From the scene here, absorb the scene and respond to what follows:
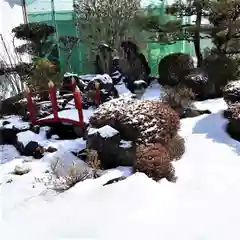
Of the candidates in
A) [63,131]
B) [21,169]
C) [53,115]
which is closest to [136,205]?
[21,169]

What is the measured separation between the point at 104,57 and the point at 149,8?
2.84 metres

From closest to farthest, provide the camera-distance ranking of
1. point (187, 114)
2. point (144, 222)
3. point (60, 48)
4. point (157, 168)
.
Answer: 1. point (144, 222)
2. point (157, 168)
3. point (187, 114)
4. point (60, 48)

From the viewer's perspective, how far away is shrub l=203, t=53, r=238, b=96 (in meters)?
9.18

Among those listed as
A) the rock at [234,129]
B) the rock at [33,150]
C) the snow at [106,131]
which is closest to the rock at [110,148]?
the snow at [106,131]

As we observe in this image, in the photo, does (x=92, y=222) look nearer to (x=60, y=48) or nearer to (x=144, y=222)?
(x=144, y=222)

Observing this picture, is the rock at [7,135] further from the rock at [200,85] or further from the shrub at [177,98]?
the rock at [200,85]

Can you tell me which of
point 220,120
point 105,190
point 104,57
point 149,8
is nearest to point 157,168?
point 105,190

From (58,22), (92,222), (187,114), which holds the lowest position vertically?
(187,114)

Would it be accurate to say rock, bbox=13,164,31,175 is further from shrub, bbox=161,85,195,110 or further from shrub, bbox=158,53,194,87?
shrub, bbox=158,53,194,87

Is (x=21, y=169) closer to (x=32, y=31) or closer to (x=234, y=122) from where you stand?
(x=234, y=122)

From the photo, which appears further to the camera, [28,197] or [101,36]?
[101,36]

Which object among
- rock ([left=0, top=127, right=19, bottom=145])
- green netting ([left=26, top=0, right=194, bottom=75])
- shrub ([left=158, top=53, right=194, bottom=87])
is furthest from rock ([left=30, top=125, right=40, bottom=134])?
green netting ([left=26, top=0, right=194, bottom=75])

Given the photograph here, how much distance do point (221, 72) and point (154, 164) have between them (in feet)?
17.6

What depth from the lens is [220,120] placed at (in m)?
6.89
